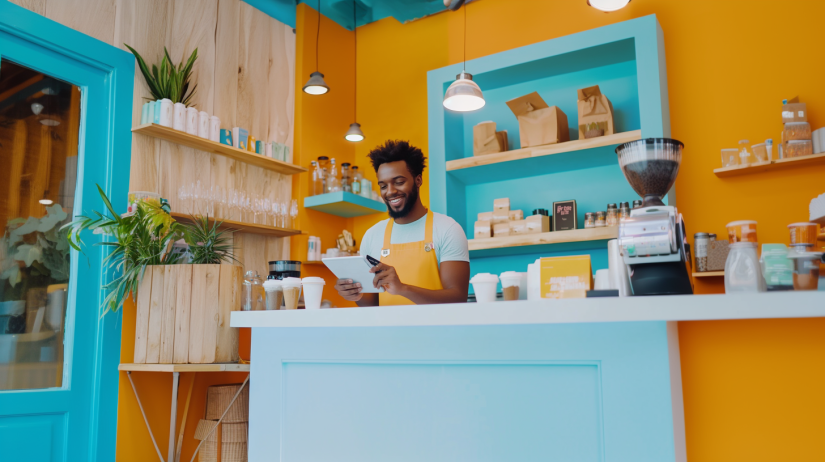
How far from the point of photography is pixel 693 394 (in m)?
2.30

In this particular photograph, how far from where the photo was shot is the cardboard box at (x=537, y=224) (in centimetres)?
350

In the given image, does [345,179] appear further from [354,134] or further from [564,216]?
[564,216]

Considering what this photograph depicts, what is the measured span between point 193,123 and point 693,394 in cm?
297

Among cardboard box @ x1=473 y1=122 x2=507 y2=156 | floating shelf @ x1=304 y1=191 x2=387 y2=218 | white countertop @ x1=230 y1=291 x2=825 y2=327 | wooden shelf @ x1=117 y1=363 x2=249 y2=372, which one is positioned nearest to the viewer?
white countertop @ x1=230 y1=291 x2=825 y2=327

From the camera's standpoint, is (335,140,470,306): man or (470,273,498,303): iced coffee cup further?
(335,140,470,306): man

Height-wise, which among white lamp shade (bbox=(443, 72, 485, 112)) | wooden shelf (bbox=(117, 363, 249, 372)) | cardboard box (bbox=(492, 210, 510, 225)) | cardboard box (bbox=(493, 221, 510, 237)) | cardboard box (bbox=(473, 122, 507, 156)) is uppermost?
white lamp shade (bbox=(443, 72, 485, 112))

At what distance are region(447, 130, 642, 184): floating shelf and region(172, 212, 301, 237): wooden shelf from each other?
1225 mm

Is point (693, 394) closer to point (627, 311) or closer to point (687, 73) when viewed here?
point (627, 311)

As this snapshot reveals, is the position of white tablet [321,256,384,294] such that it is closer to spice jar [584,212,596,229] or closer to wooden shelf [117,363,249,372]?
wooden shelf [117,363,249,372]

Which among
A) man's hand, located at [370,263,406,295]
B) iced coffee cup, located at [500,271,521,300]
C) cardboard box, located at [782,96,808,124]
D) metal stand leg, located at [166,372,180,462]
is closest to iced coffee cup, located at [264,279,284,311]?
man's hand, located at [370,263,406,295]

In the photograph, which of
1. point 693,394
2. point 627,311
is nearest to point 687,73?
point 693,394

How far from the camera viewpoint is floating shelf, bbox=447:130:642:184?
11.1ft

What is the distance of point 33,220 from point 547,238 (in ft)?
8.95

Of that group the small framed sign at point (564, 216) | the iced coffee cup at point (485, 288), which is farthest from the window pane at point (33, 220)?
the small framed sign at point (564, 216)
